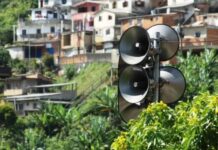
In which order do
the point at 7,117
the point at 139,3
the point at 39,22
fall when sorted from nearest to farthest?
the point at 7,117
the point at 139,3
the point at 39,22

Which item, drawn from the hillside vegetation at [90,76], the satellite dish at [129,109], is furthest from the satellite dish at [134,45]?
the hillside vegetation at [90,76]

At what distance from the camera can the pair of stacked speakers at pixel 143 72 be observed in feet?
21.8

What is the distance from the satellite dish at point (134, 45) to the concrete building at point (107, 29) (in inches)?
1648

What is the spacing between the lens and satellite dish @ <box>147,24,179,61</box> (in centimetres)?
688

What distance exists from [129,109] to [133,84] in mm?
259

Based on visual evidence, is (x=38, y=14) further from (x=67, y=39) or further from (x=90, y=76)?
(x=90, y=76)

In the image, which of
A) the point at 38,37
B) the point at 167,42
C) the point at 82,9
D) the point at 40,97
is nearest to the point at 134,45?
the point at 167,42

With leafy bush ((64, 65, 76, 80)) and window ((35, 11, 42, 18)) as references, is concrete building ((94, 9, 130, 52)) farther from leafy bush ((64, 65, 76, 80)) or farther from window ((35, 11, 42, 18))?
window ((35, 11, 42, 18))

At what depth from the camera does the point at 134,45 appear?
22.9 feet

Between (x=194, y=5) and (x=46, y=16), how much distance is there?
1692cm

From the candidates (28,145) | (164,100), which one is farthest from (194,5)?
(164,100)

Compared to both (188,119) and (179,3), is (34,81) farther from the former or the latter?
(188,119)

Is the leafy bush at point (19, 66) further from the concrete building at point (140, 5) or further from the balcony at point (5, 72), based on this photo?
the concrete building at point (140, 5)

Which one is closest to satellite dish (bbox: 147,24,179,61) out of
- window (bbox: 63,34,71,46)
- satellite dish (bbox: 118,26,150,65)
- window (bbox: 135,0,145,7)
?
satellite dish (bbox: 118,26,150,65)
